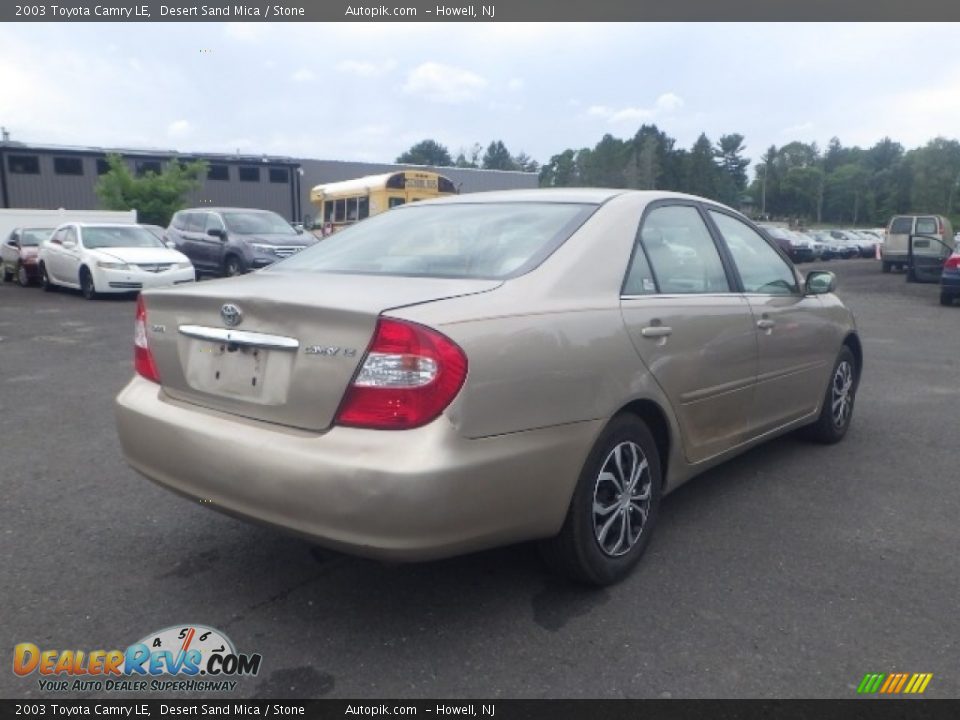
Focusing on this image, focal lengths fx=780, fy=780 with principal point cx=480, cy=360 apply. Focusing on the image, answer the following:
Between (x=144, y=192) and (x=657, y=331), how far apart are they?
3604 cm

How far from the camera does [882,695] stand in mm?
2422

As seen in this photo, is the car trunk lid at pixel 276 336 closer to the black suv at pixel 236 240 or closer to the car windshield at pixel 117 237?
the black suv at pixel 236 240

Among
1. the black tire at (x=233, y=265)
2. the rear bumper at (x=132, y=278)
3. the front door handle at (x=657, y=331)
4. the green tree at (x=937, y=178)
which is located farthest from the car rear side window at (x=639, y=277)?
the green tree at (x=937, y=178)

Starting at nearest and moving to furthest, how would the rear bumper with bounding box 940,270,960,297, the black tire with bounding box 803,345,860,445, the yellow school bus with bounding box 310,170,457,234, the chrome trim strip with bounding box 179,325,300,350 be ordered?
the chrome trim strip with bounding box 179,325,300,350
the black tire with bounding box 803,345,860,445
the rear bumper with bounding box 940,270,960,297
the yellow school bus with bounding box 310,170,457,234

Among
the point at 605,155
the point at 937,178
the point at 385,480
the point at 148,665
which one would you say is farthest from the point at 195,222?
the point at 937,178

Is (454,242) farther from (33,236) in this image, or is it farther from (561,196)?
(33,236)

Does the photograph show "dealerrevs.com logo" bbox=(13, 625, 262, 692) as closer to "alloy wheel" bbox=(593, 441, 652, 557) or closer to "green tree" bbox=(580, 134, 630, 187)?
"alloy wheel" bbox=(593, 441, 652, 557)

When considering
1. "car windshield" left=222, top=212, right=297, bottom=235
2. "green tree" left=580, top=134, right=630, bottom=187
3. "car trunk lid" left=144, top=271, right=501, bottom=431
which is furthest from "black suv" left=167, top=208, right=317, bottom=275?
"green tree" left=580, top=134, right=630, bottom=187

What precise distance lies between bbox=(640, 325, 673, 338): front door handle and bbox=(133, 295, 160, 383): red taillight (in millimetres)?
1953

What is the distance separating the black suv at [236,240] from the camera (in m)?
14.9

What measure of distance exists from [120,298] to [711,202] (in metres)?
13.7

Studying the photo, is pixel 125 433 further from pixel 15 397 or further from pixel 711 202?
pixel 15 397

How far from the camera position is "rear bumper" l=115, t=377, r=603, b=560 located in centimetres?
236

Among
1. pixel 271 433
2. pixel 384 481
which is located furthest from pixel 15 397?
pixel 384 481
